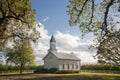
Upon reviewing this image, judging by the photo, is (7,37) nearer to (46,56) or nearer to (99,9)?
(99,9)

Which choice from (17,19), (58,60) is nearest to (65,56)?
(58,60)

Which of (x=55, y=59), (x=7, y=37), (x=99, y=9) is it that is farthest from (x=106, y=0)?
(x=55, y=59)

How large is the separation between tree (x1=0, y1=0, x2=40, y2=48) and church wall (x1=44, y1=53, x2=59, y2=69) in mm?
38557

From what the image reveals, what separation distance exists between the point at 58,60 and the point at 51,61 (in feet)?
8.02

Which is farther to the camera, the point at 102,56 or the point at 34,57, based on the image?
the point at 34,57

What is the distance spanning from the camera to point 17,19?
70.4 feet

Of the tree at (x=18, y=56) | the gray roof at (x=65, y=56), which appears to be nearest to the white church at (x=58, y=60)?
the gray roof at (x=65, y=56)

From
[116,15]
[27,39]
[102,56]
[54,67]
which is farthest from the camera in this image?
[54,67]

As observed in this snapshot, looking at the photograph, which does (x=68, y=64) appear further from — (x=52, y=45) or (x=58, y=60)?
(x=52, y=45)

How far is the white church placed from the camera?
6303 centimetres

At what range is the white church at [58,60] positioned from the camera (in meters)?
63.0

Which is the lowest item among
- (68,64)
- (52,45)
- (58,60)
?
(68,64)

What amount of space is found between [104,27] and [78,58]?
58.0 metres

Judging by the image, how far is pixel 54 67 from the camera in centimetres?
6303
